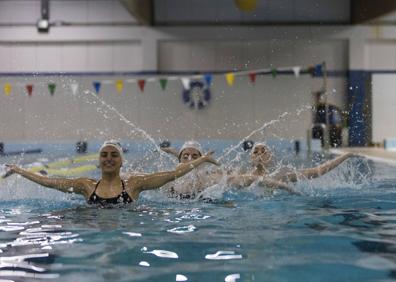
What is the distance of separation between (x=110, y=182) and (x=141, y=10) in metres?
10.8

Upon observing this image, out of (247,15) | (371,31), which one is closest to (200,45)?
(247,15)

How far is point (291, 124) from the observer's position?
16797 mm

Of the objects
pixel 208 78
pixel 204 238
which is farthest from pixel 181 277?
pixel 208 78

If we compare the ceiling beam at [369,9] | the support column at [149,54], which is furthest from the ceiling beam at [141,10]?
the ceiling beam at [369,9]

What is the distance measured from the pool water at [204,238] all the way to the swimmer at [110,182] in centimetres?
13

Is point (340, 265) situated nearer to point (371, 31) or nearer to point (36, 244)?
point (36, 244)

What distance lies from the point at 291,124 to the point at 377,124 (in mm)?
2528

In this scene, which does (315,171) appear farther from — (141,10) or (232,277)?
(141,10)

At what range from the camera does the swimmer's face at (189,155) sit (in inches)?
209

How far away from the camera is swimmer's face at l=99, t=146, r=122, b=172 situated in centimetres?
462

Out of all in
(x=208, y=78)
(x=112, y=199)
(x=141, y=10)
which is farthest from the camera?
(x=141, y=10)

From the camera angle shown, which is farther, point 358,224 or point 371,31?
point 371,31

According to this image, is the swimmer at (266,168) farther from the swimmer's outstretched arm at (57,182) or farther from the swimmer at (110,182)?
the swimmer's outstretched arm at (57,182)

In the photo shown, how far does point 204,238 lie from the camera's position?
3.43m
